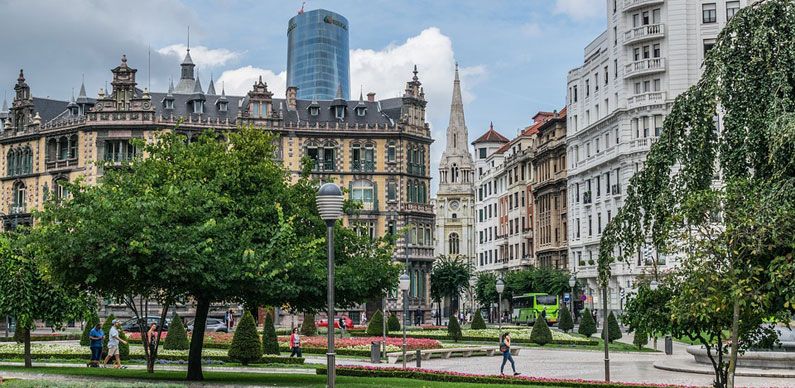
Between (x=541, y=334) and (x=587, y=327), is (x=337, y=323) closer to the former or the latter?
(x=587, y=327)

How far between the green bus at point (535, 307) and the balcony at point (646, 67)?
21.1 m

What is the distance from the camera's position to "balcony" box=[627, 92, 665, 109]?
3039 inches

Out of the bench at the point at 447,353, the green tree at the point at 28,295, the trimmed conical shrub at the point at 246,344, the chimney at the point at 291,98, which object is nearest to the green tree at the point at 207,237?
the green tree at the point at 28,295

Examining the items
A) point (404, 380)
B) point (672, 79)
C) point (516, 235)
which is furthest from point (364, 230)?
point (516, 235)

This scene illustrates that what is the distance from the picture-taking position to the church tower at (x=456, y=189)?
165m

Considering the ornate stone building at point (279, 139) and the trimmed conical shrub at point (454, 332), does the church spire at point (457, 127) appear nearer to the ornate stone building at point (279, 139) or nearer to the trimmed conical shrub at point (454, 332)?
the ornate stone building at point (279, 139)

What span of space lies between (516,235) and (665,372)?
76.3m

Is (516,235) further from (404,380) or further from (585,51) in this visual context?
(404,380)

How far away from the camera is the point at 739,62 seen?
76.3ft

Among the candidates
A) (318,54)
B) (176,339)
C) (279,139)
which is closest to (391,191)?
(279,139)

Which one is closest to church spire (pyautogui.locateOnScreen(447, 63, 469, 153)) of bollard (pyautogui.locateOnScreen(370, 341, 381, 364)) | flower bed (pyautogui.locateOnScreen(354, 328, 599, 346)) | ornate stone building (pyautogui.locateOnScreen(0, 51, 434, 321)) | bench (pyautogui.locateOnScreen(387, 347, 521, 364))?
ornate stone building (pyautogui.locateOnScreen(0, 51, 434, 321))

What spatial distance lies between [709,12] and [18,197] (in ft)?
187

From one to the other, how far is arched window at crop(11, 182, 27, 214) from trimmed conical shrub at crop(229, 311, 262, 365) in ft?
181

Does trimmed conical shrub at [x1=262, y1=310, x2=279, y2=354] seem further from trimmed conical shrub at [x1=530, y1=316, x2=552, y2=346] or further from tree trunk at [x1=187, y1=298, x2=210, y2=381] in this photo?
trimmed conical shrub at [x1=530, y1=316, x2=552, y2=346]
